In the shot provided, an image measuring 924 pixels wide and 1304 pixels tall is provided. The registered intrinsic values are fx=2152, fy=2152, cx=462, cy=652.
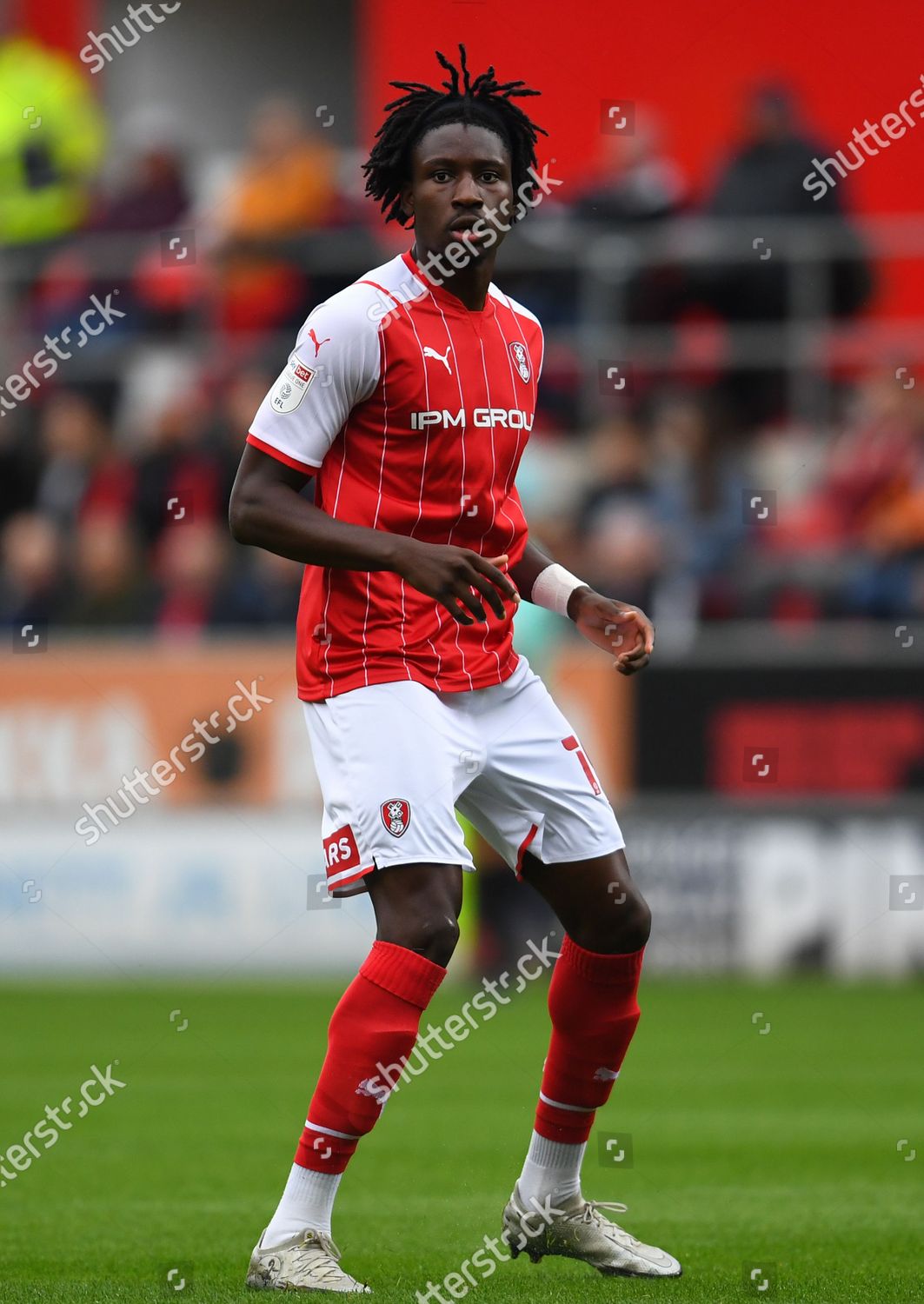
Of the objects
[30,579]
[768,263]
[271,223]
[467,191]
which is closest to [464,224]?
[467,191]

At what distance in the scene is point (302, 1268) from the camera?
14.8 feet

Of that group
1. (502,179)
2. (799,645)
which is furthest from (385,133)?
(799,645)

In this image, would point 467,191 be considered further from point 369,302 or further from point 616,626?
point 616,626

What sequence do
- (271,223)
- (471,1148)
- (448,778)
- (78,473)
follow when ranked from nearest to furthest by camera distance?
(448,778), (471,1148), (78,473), (271,223)

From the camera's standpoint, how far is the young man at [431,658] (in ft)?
15.0

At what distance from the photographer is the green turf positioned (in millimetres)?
4957

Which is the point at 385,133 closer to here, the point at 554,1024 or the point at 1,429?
the point at 554,1024

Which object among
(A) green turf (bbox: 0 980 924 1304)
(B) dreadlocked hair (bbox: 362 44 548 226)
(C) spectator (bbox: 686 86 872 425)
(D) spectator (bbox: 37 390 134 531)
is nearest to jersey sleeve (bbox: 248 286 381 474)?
(B) dreadlocked hair (bbox: 362 44 548 226)

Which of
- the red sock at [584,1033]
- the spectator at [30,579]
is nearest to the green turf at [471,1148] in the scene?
the red sock at [584,1033]

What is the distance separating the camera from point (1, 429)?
1443 centimetres

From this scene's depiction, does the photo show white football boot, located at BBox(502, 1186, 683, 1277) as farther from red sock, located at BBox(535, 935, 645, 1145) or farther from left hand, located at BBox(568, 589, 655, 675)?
left hand, located at BBox(568, 589, 655, 675)

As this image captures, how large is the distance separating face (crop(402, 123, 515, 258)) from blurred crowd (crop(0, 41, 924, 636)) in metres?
7.52

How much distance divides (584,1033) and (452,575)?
1.23 meters

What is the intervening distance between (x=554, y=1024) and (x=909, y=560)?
24.9 ft
